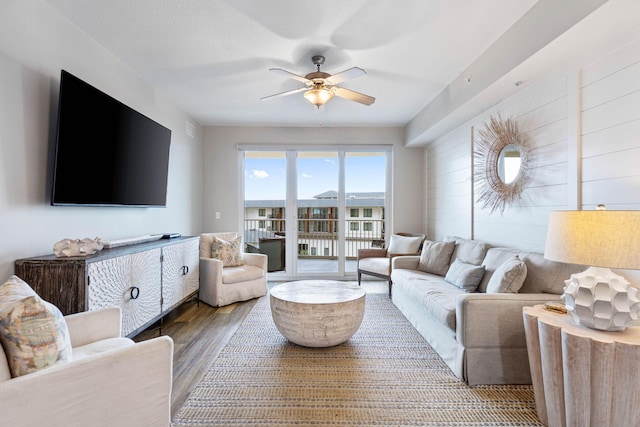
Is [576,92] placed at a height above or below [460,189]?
above

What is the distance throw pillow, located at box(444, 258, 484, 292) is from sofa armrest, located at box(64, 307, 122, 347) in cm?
266

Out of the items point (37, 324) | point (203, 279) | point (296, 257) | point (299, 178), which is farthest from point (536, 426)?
point (299, 178)

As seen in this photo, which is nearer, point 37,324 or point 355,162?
point 37,324

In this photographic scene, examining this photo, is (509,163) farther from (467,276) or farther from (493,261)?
(467,276)

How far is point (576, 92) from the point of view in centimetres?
223

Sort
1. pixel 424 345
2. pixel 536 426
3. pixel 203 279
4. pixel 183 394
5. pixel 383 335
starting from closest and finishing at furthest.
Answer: pixel 536 426
pixel 183 394
pixel 424 345
pixel 383 335
pixel 203 279

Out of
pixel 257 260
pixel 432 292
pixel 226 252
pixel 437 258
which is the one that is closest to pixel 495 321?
pixel 432 292

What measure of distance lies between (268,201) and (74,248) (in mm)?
3303

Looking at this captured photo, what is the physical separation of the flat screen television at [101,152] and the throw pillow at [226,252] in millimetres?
1001

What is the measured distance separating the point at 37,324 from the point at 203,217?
406 centimetres

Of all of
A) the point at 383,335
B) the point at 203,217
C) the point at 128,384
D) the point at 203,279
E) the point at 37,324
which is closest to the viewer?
the point at 37,324

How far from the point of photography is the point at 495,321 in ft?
6.70

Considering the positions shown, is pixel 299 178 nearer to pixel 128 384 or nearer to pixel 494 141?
pixel 494 141

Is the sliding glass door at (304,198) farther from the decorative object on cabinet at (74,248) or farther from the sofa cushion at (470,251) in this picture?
the decorative object on cabinet at (74,248)
